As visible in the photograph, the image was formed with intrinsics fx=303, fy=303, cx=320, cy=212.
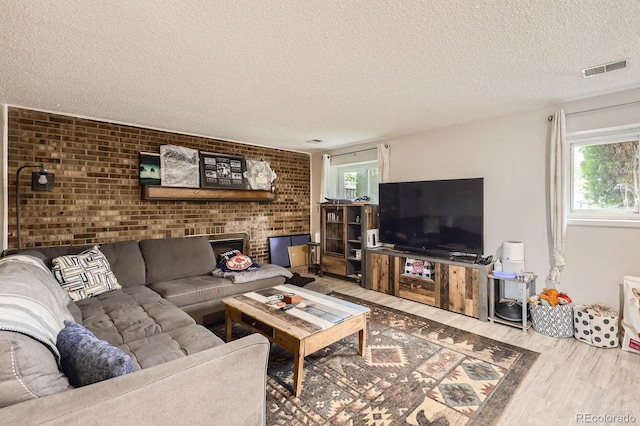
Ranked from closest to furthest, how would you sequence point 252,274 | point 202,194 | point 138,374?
point 138,374 < point 252,274 < point 202,194

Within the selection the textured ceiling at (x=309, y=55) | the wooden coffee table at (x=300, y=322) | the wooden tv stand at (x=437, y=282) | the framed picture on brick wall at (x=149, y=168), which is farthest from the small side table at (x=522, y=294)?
the framed picture on brick wall at (x=149, y=168)

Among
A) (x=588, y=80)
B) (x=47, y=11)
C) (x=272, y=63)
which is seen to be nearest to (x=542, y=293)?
(x=588, y=80)

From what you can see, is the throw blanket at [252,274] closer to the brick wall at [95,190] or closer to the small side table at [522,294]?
the brick wall at [95,190]

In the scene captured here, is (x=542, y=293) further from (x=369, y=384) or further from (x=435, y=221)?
(x=369, y=384)

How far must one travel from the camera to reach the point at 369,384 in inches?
79.1

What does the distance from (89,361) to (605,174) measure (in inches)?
160

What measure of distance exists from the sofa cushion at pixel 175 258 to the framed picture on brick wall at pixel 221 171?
90 cm

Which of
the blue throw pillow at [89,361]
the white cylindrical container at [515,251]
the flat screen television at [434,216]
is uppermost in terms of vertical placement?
the flat screen television at [434,216]

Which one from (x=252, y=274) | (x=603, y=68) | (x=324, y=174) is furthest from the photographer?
(x=324, y=174)

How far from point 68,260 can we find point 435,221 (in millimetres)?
3747

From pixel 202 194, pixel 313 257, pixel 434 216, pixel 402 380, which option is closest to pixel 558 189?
pixel 434 216

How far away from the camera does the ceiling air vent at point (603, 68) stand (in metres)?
2.13

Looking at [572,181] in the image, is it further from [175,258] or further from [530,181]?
[175,258]

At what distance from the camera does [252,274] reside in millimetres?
3330
